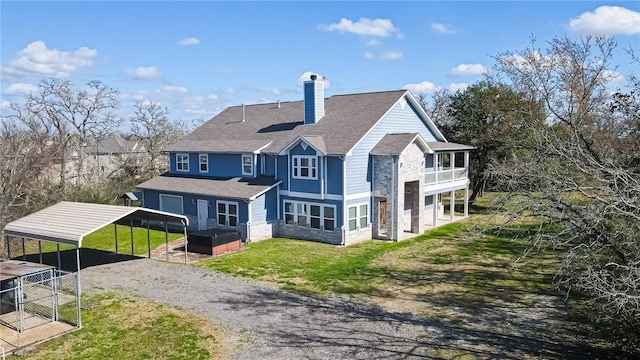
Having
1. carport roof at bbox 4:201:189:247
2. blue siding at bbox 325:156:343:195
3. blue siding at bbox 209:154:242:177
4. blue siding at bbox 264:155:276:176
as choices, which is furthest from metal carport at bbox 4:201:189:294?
blue siding at bbox 209:154:242:177

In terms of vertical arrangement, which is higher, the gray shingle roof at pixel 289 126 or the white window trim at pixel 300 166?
the gray shingle roof at pixel 289 126

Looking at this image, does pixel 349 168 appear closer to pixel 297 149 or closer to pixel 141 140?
pixel 297 149

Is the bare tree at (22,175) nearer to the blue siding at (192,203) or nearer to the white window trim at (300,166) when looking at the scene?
the blue siding at (192,203)

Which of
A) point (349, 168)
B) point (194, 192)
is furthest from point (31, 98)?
point (349, 168)

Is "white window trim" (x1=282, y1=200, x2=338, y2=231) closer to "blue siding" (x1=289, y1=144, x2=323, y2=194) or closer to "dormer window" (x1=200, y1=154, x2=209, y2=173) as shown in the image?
"blue siding" (x1=289, y1=144, x2=323, y2=194)

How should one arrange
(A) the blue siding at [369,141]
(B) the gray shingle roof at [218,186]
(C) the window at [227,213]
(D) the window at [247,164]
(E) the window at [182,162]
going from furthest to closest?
(E) the window at [182,162] < (D) the window at [247,164] < (C) the window at [227,213] < (B) the gray shingle roof at [218,186] < (A) the blue siding at [369,141]

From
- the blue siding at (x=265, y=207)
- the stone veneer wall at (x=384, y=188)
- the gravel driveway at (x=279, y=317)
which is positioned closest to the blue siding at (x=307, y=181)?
the blue siding at (x=265, y=207)

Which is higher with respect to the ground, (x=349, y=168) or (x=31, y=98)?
(x=31, y=98)
